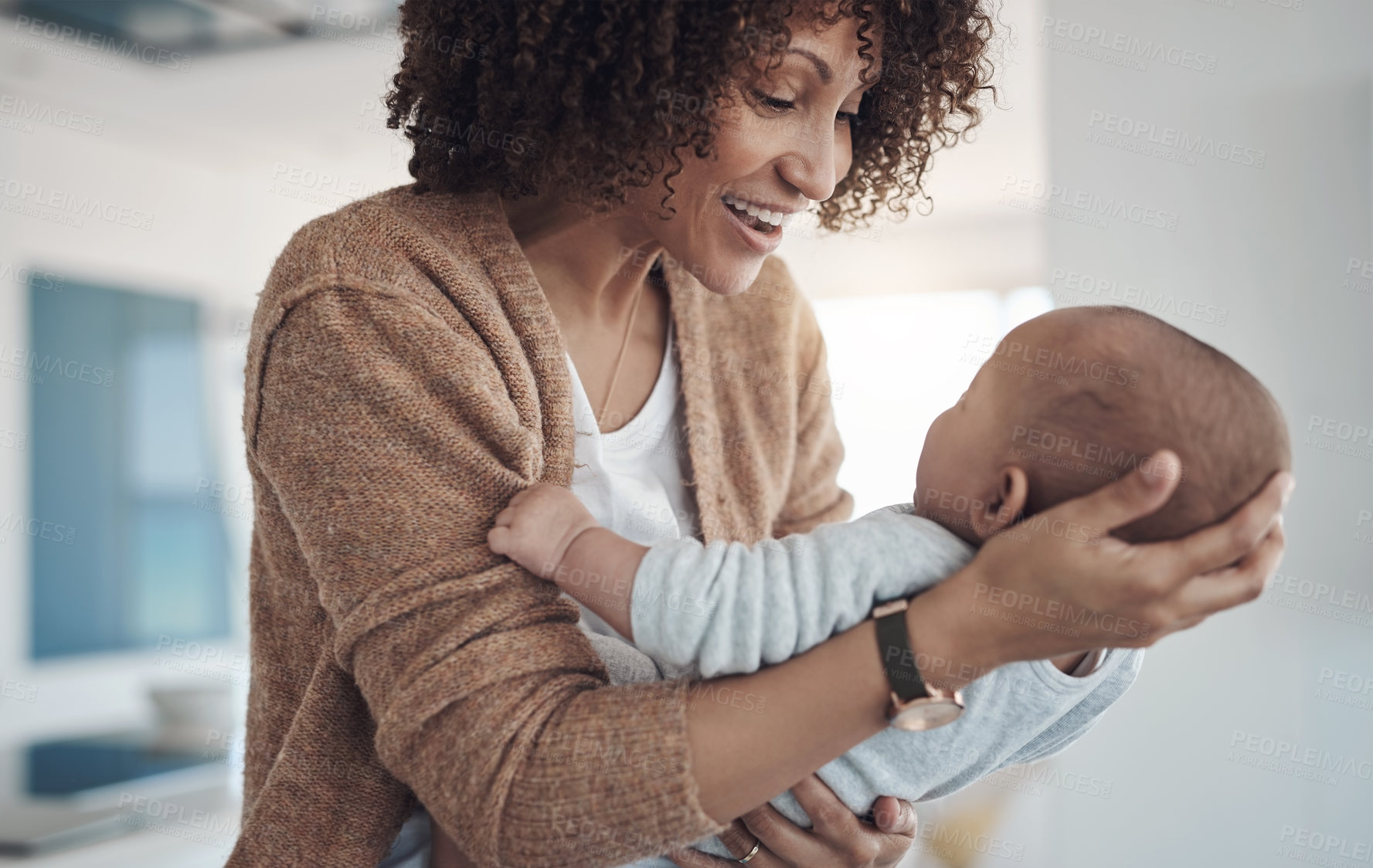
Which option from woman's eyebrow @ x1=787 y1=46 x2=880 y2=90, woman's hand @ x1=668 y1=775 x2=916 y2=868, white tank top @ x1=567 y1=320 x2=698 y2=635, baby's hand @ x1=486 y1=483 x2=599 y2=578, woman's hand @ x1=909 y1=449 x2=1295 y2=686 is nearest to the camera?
woman's hand @ x1=909 y1=449 x2=1295 y2=686

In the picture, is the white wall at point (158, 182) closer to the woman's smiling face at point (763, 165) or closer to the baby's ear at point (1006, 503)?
the woman's smiling face at point (763, 165)

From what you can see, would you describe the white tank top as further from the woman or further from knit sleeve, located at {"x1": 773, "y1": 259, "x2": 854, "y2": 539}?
knit sleeve, located at {"x1": 773, "y1": 259, "x2": 854, "y2": 539}

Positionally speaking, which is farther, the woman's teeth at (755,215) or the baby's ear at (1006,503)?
the woman's teeth at (755,215)

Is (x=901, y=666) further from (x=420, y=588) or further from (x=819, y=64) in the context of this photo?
(x=819, y=64)

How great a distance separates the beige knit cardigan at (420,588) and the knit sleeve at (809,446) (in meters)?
0.53

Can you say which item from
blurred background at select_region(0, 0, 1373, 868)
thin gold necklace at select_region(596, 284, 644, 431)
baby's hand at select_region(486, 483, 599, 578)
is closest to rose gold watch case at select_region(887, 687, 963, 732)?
baby's hand at select_region(486, 483, 599, 578)

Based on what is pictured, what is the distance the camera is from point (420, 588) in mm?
861

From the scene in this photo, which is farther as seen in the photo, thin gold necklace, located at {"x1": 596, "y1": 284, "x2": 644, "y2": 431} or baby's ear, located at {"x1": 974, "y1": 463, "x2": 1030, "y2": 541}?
thin gold necklace, located at {"x1": 596, "y1": 284, "x2": 644, "y2": 431}

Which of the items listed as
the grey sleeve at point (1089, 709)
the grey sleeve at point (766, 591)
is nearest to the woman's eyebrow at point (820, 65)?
the grey sleeve at point (766, 591)

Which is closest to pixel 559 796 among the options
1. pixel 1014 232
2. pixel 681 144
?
pixel 681 144

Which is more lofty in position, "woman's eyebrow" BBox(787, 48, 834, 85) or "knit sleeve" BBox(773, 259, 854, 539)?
"woman's eyebrow" BBox(787, 48, 834, 85)

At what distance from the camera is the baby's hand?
2.89 ft

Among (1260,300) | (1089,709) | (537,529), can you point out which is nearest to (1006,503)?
(1089,709)

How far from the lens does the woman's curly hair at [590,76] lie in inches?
42.6
